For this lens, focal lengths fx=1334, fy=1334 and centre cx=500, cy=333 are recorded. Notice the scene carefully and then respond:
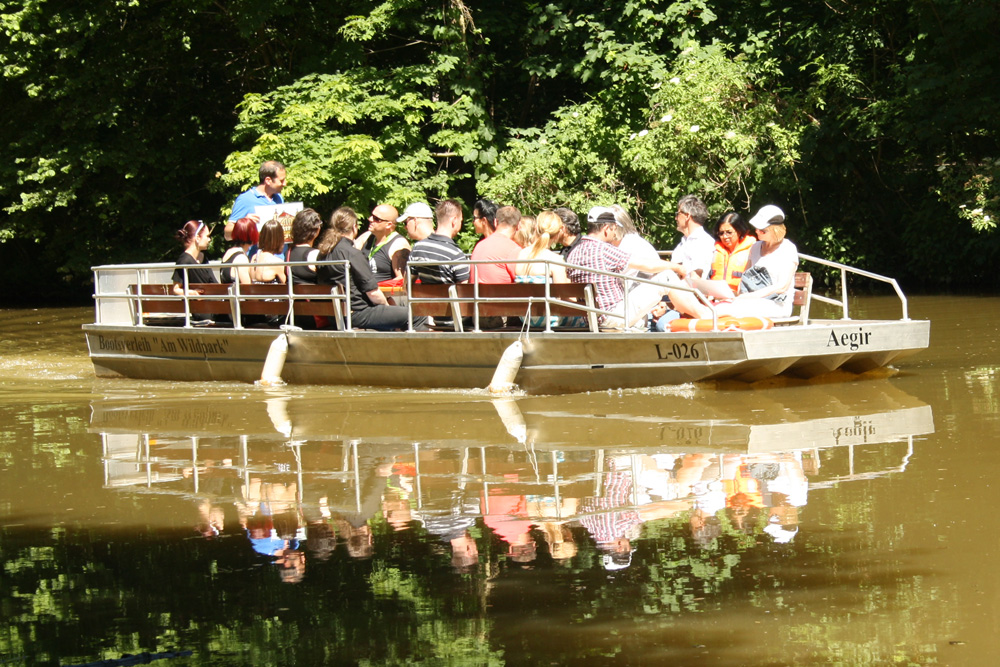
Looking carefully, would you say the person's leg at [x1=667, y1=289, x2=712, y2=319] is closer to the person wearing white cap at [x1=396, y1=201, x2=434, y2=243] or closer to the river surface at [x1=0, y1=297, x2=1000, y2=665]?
the river surface at [x1=0, y1=297, x2=1000, y2=665]

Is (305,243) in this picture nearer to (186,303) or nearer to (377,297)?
(377,297)

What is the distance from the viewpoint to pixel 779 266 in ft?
40.0

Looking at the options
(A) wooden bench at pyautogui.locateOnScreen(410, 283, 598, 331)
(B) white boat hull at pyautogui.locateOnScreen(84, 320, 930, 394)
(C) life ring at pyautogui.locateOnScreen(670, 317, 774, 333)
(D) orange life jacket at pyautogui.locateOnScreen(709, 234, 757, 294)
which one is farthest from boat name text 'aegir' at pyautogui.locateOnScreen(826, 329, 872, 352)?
(A) wooden bench at pyautogui.locateOnScreen(410, 283, 598, 331)

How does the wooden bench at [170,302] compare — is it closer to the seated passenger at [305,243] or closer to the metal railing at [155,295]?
the metal railing at [155,295]

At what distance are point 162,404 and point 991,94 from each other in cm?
1677

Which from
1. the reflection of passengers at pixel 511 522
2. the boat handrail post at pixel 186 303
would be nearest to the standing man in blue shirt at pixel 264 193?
the boat handrail post at pixel 186 303

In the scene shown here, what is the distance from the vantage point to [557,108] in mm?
29484

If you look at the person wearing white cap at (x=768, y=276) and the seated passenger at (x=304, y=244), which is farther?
the seated passenger at (x=304, y=244)

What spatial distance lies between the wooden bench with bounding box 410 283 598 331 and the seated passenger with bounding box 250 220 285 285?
1.67 m

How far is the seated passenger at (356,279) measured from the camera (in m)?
12.9

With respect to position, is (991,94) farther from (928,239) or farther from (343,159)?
(343,159)

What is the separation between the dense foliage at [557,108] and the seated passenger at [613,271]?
40.6 feet

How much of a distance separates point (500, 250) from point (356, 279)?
1.49m

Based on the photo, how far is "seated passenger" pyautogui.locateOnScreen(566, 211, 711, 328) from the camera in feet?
39.3
